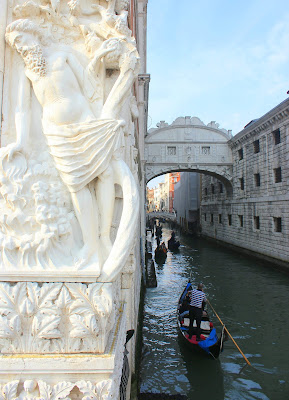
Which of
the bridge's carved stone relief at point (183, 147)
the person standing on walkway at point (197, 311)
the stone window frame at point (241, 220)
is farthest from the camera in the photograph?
the bridge's carved stone relief at point (183, 147)

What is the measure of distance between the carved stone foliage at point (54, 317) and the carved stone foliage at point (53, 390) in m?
0.15

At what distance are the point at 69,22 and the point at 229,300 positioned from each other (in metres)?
8.41

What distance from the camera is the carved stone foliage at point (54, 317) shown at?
4.78 ft

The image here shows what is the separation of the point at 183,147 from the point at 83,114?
16074 millimetres

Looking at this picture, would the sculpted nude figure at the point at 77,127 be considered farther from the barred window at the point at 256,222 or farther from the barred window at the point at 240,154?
the barred window at the point at 240,154

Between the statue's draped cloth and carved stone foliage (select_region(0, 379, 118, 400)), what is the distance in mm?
1018

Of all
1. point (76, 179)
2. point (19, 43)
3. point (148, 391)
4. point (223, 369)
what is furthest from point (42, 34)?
point (223, 369)

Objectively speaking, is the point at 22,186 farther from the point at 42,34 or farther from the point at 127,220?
the point at 42,34

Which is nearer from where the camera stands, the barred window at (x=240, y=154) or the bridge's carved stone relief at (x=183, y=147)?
the barred window at (x=240, y=154)

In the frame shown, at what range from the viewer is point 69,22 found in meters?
1.80

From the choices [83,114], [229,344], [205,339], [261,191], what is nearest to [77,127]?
[83,114]

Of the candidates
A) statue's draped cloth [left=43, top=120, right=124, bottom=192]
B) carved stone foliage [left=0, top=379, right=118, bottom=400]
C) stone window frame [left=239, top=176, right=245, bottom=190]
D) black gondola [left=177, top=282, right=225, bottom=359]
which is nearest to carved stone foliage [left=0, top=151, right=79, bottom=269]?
statue's draped cloth [left=43, top=120, right=124, bottom=192]

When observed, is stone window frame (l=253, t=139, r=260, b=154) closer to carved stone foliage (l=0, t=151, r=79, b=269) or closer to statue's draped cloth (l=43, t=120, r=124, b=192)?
statue's draped cloth (l=43, t=120, r=124, b=192)

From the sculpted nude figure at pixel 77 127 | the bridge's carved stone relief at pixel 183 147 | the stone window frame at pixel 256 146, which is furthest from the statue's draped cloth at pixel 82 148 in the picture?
the bridge's carved stone relief at pixel 183 147
